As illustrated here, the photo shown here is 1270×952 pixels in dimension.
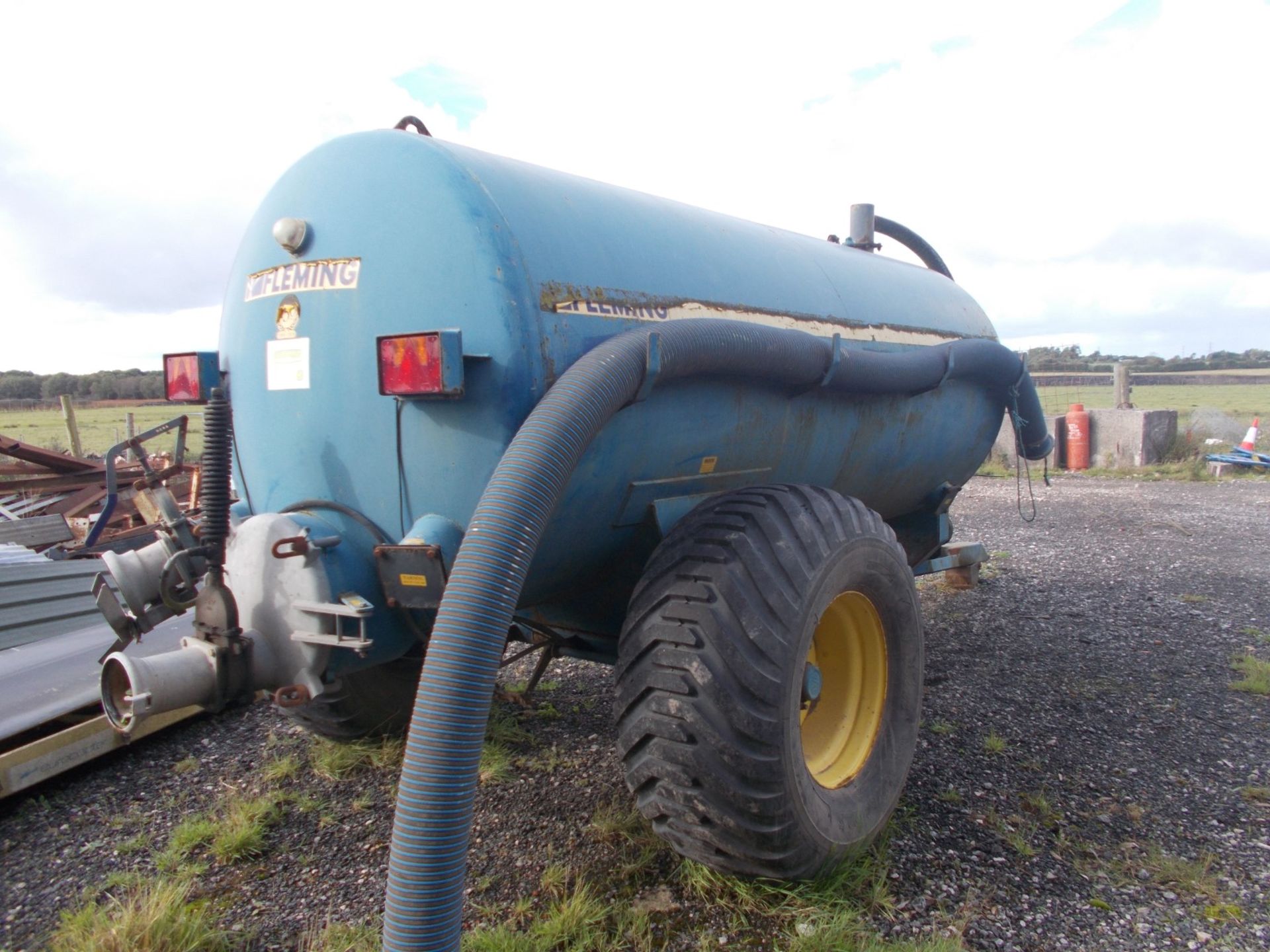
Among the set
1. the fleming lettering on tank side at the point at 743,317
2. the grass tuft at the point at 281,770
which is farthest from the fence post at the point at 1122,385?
the grass tuft at the point at 281,770

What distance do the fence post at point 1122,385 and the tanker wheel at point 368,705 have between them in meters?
12.3

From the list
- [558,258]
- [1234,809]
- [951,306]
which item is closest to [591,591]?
[558,258]

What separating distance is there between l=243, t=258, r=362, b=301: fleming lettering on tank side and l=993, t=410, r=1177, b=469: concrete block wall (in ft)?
35.4

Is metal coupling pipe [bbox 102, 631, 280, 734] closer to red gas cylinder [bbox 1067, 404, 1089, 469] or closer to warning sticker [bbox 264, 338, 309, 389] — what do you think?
warning sticker [bbox 264, 338, 309, 389]

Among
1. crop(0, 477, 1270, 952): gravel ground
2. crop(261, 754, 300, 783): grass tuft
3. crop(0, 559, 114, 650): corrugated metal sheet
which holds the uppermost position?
crop(0, 559, 114, 650): corrugated metal sheet

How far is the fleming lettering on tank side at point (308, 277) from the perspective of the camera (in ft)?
7.55

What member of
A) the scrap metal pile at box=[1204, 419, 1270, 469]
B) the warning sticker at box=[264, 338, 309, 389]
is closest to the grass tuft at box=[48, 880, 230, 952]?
the warning sticker at box=[264, 338, 309, 389]

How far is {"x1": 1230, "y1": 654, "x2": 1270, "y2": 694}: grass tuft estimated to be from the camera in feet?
12.9

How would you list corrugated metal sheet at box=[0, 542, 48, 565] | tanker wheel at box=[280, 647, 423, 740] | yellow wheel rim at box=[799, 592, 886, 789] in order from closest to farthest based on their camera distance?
yellow wheel rim at box=[799, 592, 886, 789], tanker wheel at box=[280, 647, 423, 740], corrugated metal sheet at box=[0, 542, 48, 565]

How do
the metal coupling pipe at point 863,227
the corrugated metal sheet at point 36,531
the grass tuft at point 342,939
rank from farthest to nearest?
the corrugated metal sheet at point 36,531, the metal coupling pipe at point 863,227, the grass tuft at point 342,939

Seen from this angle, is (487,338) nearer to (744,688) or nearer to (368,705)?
(744,688)

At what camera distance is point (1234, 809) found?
2.90m

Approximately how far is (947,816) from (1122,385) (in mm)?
11966

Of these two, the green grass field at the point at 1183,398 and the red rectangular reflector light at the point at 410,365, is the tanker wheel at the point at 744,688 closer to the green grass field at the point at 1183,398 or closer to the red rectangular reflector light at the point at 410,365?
the red rectangular reflector light at the point at 410,365
